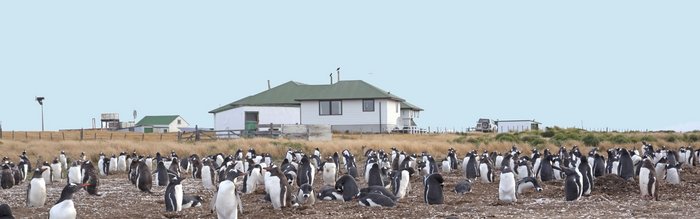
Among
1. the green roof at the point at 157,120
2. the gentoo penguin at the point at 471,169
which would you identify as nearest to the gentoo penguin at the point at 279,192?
the gentoo penguin at the point at 471,169

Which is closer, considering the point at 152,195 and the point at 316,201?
the point at 316,201

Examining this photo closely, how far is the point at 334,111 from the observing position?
191 ft

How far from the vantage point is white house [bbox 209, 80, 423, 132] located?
57219 mm

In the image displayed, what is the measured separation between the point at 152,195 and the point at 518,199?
25.2 feet

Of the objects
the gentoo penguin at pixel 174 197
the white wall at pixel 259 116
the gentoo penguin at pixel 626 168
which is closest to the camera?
the gentoo penguin at pixel 174 197

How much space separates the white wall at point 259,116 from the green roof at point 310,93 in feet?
2.60

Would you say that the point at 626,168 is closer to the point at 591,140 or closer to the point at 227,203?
the point at 227,203

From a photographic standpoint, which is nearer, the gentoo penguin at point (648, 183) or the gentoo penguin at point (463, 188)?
the gentoo penguin at point (648, 183)

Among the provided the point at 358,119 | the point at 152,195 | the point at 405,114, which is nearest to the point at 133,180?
the point at 152,195

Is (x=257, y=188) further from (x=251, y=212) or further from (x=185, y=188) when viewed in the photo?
(x=251, y=212)

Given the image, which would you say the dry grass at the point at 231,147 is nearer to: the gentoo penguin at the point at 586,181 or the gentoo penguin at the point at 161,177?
A: the gentoo penguin at the point at 161,177

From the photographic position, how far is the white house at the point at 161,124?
7544cm

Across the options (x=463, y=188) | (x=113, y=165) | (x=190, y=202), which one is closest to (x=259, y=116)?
(x=113, y=165)

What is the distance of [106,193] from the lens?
61.5 ft
